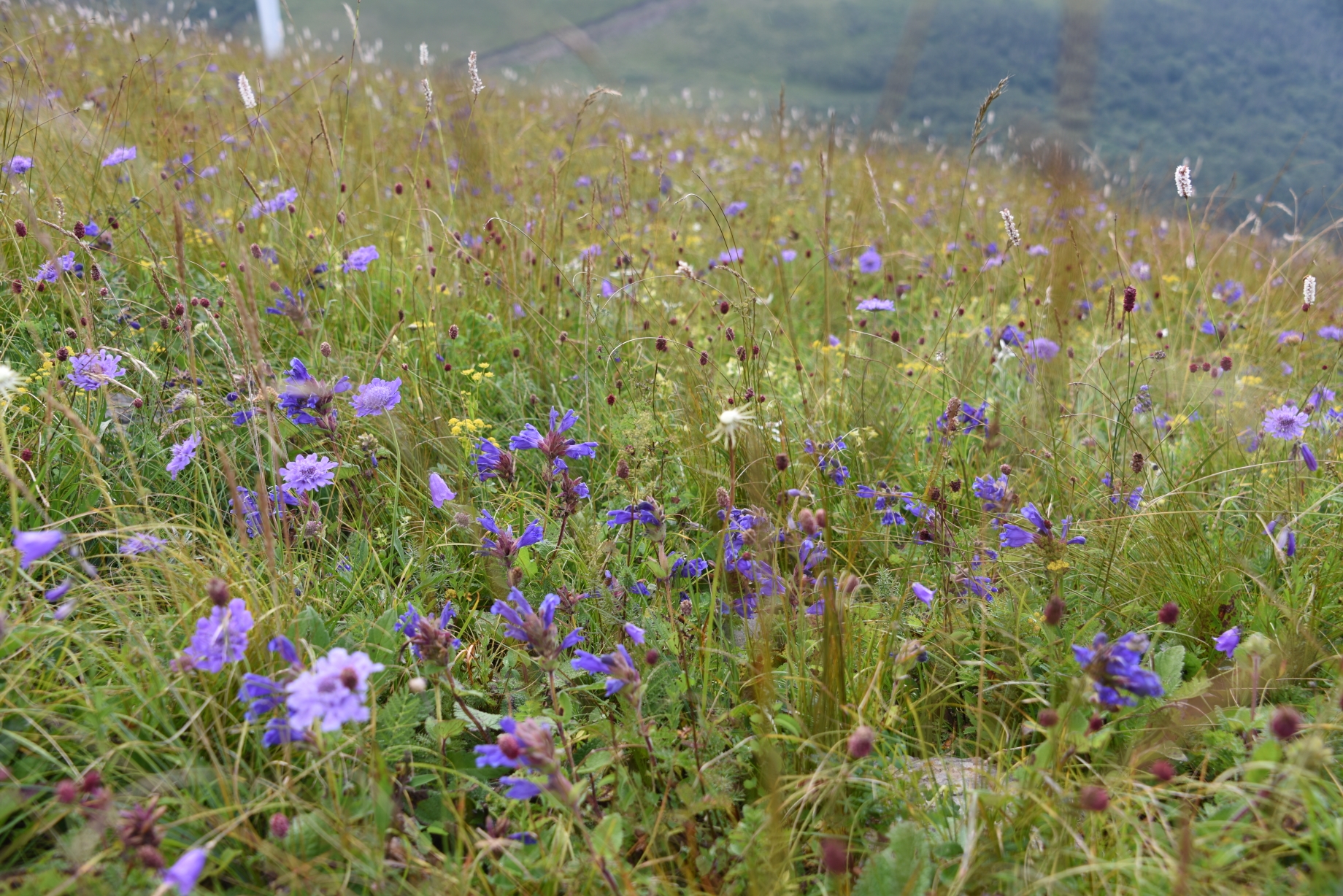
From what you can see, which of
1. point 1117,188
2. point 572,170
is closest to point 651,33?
point 1117,188

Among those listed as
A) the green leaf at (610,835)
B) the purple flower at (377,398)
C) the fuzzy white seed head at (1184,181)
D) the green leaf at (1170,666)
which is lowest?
the green leaf at (1170,666)

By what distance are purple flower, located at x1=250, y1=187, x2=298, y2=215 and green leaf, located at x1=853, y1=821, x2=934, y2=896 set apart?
241 centimetres

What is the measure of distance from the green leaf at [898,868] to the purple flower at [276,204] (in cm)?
241

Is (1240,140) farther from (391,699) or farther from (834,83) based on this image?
(391,699)

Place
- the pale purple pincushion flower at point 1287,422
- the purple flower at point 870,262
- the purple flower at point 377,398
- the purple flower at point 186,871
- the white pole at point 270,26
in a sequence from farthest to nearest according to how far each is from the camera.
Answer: the white pole at point 270,26 → the purple flower at point 870,262 → the pale purple pincushion flower at point 1287,422 → the purple flower at point 377,398 → the purple flower at point 186,871

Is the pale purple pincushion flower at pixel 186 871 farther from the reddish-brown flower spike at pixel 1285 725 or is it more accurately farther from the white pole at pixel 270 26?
the white pole at pixel 270 26

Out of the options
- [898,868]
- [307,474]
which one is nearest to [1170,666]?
[898,868]

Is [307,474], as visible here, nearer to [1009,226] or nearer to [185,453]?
[185,453]

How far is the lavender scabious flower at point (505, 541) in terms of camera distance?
4.70 feet

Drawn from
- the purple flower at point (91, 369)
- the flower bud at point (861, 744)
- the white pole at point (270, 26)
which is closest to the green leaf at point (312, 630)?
the purple flower at point (91, 369)

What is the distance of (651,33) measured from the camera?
22.6 meters

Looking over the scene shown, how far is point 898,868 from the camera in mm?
1138

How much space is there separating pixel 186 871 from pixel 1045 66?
21.8 meters

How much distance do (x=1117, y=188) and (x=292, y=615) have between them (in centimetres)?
838
